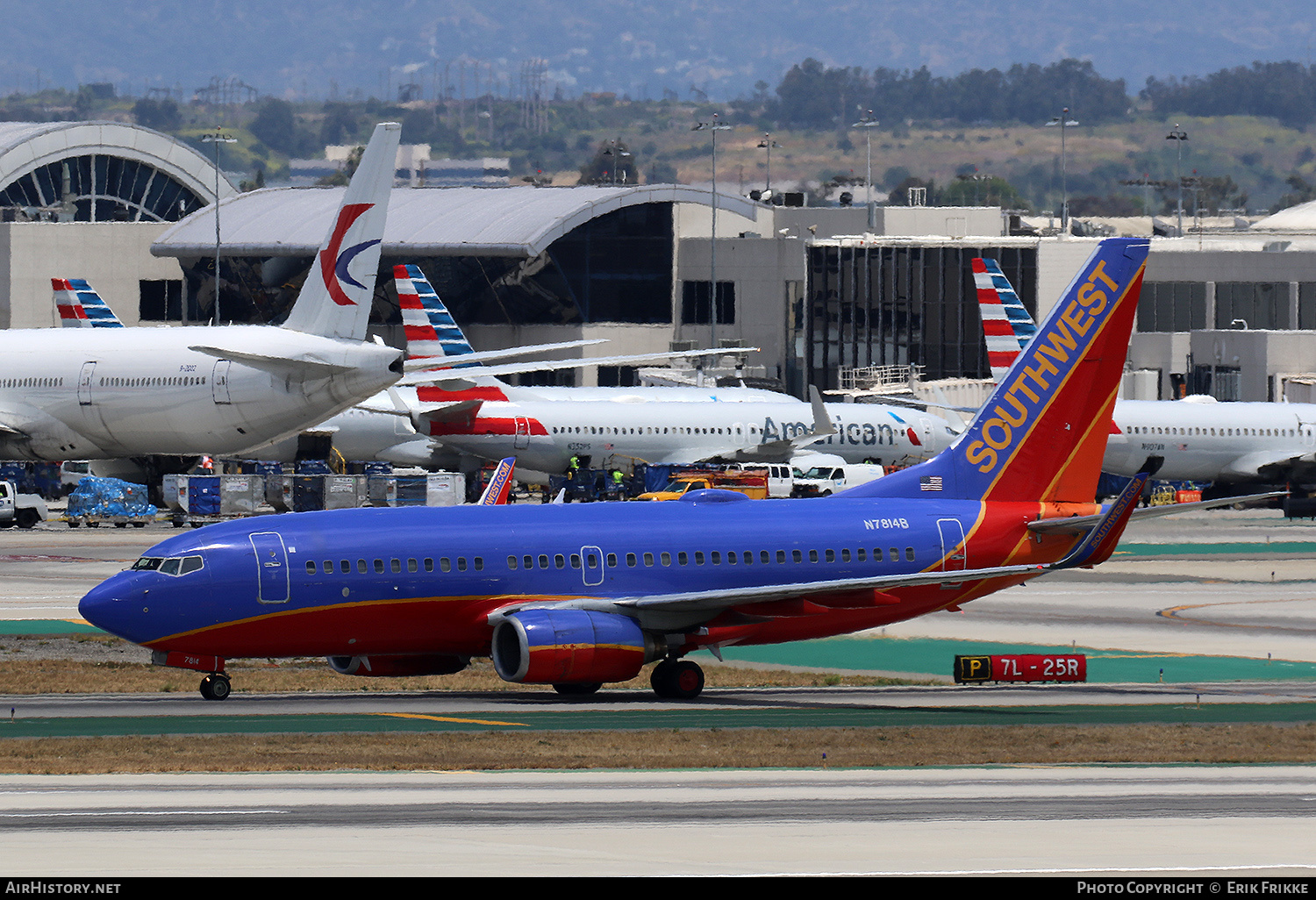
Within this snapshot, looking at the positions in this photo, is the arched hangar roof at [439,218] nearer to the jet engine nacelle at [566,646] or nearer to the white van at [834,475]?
the white van at [834,475]

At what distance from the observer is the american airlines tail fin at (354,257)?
225ft

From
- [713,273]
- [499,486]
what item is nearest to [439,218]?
[713,273]

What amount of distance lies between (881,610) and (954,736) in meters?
7.11

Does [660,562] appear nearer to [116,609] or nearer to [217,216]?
[116,609]

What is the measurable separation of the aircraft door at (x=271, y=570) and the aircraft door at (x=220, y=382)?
37.8 metres

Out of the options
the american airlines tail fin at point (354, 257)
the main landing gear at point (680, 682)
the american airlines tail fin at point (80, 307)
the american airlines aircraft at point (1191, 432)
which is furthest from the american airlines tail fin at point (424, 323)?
the main landing gear at point (680, 682)

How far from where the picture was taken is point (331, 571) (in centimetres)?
3425

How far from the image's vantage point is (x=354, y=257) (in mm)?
69125

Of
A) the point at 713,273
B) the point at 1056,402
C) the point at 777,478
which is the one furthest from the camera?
the point at 713,273

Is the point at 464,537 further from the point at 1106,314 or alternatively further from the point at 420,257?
the point at 420,257

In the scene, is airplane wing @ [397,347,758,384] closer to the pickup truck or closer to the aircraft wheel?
the pickup truck

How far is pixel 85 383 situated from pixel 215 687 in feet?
139

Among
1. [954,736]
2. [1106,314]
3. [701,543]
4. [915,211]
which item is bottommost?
[954,736]

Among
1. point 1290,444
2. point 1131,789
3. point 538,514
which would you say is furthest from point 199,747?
point 1290,444
